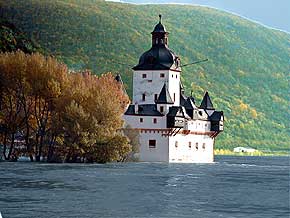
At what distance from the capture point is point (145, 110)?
300 feet

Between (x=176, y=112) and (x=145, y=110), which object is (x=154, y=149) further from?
(x=176, y=112)

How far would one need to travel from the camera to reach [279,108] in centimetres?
19138

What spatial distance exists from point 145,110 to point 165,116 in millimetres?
2180

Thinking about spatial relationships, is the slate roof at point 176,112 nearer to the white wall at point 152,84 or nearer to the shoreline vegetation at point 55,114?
the white wall at point 152,84

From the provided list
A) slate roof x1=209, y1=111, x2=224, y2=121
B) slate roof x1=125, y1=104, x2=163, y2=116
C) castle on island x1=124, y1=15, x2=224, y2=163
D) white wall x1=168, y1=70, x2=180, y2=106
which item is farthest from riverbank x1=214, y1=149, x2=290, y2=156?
slate roof x1=125, y1=104, x2=163, y2=116

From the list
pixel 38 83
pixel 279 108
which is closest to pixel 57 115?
pixel 38 83

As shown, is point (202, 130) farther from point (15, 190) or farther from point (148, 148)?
point (15, 190)

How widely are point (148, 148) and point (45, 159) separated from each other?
15.4m

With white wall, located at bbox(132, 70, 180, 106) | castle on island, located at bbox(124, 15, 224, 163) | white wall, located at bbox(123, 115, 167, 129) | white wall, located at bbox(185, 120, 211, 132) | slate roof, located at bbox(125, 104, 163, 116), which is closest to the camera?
white wall, located at bbox(123, 115, 167, 129)

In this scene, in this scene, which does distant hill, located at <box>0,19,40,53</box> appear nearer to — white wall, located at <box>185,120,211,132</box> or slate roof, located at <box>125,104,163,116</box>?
slate roof, located at <box>125,104,163,116</box>

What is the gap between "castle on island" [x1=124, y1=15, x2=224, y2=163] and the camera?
9069 centimetres

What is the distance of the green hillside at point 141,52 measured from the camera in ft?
544

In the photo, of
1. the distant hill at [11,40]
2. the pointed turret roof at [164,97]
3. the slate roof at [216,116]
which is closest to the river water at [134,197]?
the pointed turret roof at [164,97]

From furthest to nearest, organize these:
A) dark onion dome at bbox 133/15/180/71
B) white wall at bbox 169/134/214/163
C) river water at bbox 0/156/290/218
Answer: dark onion dome at bbox 133/15/180/71 < white wall at bbox 169/134/214/163 < river water at bbox 0/156/290/218
